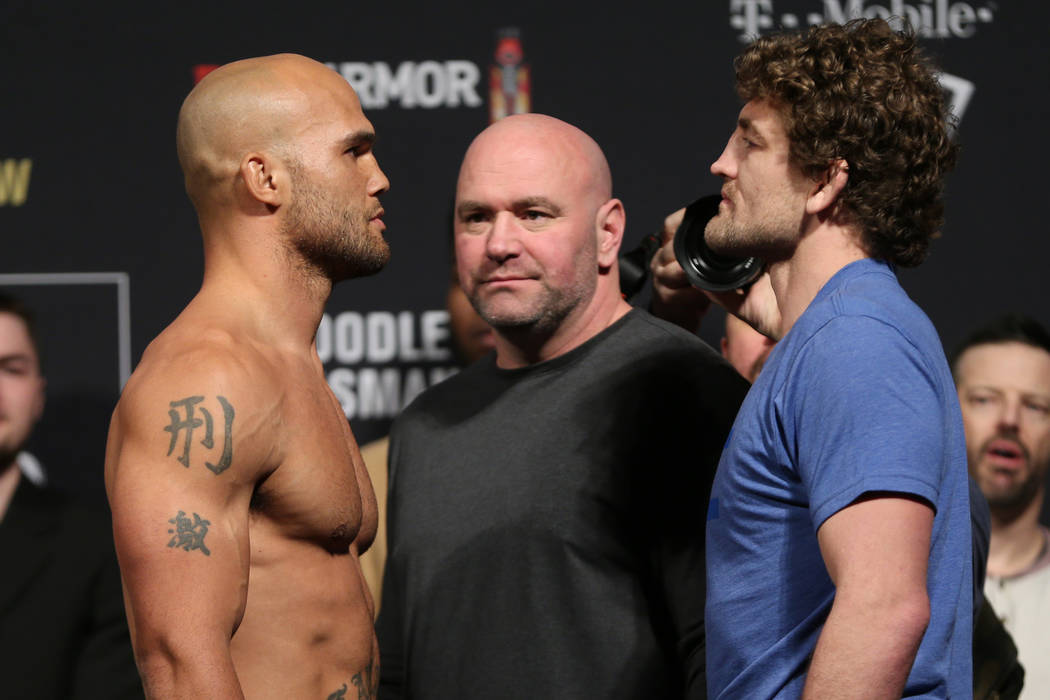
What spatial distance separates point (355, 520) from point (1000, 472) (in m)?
1.42

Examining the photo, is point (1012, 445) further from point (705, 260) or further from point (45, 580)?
point (45, 580)

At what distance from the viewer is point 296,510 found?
125 centimetres

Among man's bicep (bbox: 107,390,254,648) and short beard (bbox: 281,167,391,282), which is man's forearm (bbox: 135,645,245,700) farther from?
short beard (bbox: 281,167,391,282)

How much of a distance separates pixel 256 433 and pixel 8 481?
120cm

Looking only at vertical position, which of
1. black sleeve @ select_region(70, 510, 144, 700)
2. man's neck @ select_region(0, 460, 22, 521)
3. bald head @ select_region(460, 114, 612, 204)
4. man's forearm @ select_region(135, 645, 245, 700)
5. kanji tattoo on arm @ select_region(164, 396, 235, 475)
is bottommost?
black sleeve @ select_region(70, 510, 144, 700)

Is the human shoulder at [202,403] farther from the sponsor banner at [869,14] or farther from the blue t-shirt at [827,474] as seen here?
the sponsor banner at [869,14]

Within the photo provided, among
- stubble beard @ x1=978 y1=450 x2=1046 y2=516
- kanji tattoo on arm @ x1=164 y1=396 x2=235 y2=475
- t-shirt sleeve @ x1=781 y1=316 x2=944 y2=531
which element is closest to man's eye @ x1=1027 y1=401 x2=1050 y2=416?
stubble beard @ x1=978 y1=450 x2=1046 y2=516

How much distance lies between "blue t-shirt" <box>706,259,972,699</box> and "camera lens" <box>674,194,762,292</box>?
389 millimetres

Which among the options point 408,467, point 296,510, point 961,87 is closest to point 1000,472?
point 961,87

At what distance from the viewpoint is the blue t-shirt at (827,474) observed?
3.40ft

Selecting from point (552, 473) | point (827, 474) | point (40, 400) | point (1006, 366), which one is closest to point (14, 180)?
point (40, 400)

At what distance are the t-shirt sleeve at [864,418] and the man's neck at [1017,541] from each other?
1299mm

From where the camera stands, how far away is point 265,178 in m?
1.34

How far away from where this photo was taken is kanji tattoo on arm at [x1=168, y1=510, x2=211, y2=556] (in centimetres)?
113
